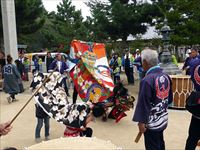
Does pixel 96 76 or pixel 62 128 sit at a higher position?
pixel 96 76

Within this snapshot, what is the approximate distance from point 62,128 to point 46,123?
84 cm

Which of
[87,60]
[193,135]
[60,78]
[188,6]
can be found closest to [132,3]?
[188,6]

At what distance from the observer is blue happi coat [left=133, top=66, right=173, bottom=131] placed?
3586mm

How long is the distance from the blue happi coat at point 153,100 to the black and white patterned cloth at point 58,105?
950 mm

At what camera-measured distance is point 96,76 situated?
705 cm

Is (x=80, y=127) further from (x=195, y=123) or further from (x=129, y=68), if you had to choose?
(x=129, y=68)

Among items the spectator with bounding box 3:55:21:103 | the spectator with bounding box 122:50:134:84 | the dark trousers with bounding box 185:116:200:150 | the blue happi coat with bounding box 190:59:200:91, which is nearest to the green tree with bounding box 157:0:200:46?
the spectator with bounding box 122:50:134:84

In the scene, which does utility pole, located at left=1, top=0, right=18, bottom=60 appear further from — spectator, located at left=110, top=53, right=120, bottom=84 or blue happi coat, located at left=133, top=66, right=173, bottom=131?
blue happi coat, located at left=133, top=66, right=173, bottom=131

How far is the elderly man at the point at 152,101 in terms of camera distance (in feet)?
11.8

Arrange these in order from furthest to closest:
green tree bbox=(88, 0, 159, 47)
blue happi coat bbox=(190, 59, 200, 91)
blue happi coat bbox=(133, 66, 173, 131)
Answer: green tree bbox=(88, 0, 159, 47)
blue happi coat bbox=(190, 59, 200, 91)
blue happi coat bbox=(133, 66, 173, 131)

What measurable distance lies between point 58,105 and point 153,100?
1.98 meters

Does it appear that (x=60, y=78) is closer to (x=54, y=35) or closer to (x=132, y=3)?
(x=132, y=3)

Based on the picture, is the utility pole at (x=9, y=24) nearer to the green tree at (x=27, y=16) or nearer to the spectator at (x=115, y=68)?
the spectator at (x=115, y=68)

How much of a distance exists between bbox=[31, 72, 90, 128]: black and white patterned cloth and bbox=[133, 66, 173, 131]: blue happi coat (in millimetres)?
950
